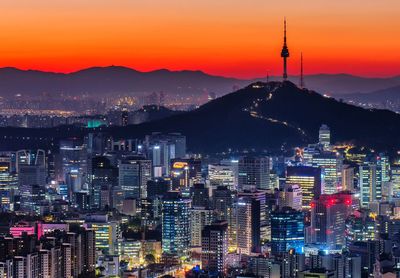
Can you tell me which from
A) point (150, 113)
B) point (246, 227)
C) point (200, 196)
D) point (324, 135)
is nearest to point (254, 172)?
point (200, 196)

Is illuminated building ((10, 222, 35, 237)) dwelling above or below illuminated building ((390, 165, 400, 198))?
below

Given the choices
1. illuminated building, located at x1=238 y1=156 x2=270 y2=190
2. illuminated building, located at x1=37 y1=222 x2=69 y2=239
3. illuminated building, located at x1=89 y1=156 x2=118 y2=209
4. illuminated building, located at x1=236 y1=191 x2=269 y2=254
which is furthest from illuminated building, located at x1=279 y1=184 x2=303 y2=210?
illuminated building, located at x1=37 y1=222 x2=69 y2=239

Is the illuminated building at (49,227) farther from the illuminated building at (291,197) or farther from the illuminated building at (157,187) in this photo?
the illuminated building at (157,187)

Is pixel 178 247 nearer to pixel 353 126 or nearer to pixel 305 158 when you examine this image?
pixel 305 158

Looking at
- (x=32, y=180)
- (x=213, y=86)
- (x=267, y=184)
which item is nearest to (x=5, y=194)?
(x=32, y=180)

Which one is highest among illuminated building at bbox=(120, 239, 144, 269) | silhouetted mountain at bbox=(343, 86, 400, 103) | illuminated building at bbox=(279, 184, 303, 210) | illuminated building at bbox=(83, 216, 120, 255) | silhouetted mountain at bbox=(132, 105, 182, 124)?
silhouetted mountain at bbox=(343, 86, 400, 103)

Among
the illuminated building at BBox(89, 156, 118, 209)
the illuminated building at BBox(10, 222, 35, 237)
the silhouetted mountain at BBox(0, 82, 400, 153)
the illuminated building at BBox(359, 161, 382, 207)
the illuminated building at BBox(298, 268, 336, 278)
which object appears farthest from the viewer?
Result: the silhouetted mountain at BBox(0, 82, 400, 153)

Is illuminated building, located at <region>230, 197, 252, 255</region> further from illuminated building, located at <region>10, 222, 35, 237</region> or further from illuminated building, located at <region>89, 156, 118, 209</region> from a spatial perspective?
illuminated building, located at <region>89, 156, 118, 209</region>
